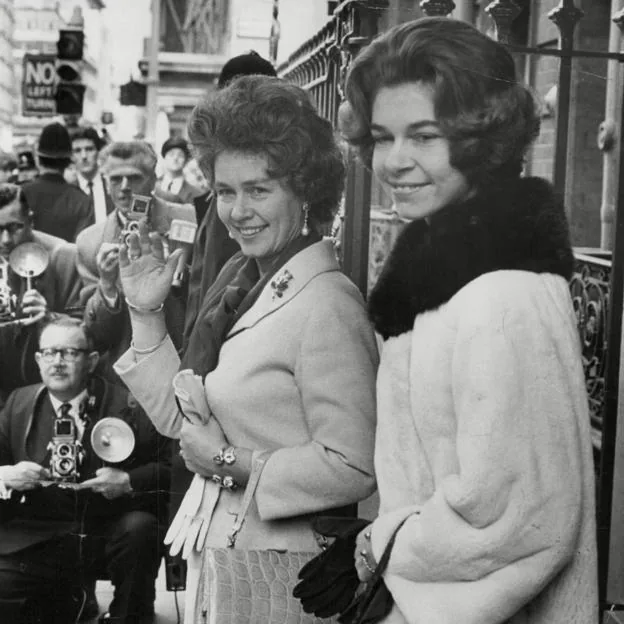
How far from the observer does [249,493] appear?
2758mm

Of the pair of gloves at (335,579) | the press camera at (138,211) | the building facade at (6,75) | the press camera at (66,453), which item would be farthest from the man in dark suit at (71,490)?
the pair of gloves at (335,579)

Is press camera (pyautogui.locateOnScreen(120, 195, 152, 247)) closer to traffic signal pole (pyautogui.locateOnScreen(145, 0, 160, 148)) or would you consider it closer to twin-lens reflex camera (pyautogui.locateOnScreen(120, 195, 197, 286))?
twin-lens reflex camera (pyautogui.locateOnScreen(120, 195, 197, 286))

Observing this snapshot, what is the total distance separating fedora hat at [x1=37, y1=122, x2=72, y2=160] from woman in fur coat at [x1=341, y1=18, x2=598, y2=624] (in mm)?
2269

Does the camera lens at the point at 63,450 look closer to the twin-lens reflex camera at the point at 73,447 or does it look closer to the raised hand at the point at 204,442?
the twin-lens reflex camera at the point at 73,447

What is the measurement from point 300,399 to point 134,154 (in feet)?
5.75

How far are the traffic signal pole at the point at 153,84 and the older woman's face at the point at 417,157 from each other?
219 centimetres

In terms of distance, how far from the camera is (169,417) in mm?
3141

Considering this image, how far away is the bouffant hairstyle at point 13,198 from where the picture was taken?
13.9 feet

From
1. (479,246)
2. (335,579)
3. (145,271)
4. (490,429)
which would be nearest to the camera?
(490,429)

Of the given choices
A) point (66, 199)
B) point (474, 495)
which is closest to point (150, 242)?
point (66, 199)

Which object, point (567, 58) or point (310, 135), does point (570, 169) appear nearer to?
point (567, 58)

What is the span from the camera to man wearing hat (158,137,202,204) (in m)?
4.13

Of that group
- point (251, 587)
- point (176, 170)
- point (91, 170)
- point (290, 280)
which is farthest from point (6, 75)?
point (251, 587)

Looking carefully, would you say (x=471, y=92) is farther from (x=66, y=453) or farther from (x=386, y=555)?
(x=66, y=453)
